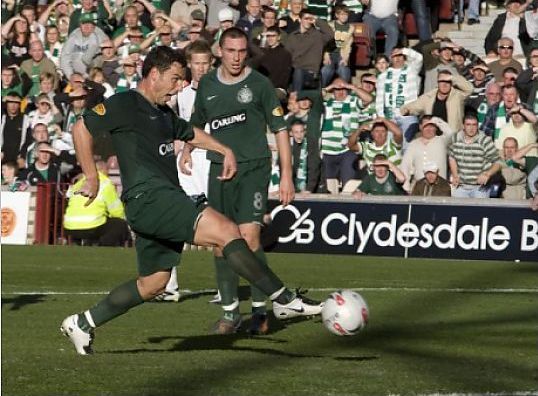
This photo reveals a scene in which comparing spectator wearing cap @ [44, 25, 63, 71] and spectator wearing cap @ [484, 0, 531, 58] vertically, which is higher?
spectator wearing cap @ [484, 0, 531, 58]

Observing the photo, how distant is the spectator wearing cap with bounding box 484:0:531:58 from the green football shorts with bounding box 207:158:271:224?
12.3 m

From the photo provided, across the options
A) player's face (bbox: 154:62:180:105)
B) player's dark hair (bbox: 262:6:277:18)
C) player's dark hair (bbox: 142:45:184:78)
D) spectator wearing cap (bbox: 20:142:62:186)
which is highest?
player's dark hair (bbox: 262:6:277:18)

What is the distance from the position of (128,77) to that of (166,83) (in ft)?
51.2

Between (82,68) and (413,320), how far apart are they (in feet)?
50.1

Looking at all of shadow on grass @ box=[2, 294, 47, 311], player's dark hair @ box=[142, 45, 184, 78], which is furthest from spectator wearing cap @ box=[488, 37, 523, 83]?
player's dark hair @ box=[142, 45, 184, 78]

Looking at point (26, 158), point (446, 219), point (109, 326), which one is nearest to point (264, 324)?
point (109, 326)

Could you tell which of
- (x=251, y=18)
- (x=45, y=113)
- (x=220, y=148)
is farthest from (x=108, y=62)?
(x=220, y=148)

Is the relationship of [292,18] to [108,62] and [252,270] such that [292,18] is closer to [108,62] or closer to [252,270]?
[108,62]

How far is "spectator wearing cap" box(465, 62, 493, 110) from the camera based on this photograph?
880 inches

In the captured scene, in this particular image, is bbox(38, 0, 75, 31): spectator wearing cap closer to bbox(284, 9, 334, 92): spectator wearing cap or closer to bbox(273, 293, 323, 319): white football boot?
bbox(284, 9, 334, 92): spectator wearing cap

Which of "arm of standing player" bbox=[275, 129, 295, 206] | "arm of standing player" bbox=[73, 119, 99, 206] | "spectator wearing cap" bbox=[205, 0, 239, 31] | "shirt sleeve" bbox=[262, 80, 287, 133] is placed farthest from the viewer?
"spectator wearing cap" bbox=[205, 0, 239, 31]

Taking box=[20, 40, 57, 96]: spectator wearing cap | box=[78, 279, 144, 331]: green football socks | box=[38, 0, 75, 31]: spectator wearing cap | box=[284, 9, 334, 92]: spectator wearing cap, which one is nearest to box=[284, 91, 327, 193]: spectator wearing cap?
box=[284, 9, 334, 92]: spectator wearing cap

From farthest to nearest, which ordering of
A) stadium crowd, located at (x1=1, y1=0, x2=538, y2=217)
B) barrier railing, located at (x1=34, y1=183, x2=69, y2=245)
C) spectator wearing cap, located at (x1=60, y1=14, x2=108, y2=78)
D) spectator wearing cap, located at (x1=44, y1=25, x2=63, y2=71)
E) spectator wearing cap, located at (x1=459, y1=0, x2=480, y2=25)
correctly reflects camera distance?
spectator wearing cap, located at (x1=44, y1=25, x2=63, y2=71) < spectator wearing cap, located at (x1=60, y1=14, x2=108, y2=78) < spectator wearing cap, located at (x1=459, y1=0, x2=480, y2=25) < barrier railing, located at (x1=34, y1=183, x2=69, y2=245) < stadium crowd, located at (x1=1, y1=0, x2=538, y2=217)

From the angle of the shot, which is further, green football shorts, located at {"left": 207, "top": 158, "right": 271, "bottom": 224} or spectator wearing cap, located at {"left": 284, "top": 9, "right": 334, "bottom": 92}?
spectator wearing cap, located at {"left": 284, "top": 9, "right": 334, "bottom": 92}
